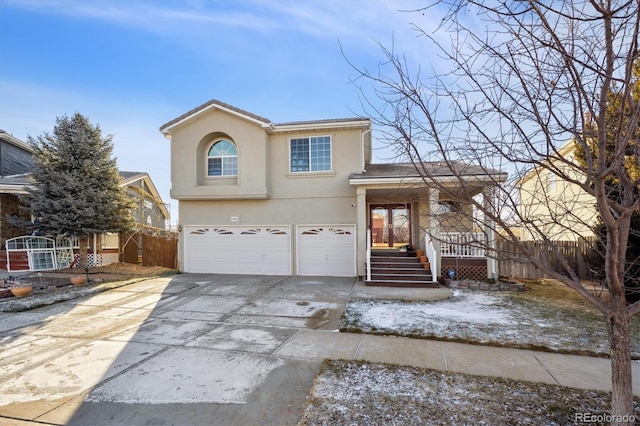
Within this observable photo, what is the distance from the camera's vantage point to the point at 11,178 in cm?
1664

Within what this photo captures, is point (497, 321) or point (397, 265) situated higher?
point (397, 265)

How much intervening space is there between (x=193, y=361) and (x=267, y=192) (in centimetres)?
900

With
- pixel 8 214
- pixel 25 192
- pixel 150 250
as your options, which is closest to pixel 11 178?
pixel 8 214

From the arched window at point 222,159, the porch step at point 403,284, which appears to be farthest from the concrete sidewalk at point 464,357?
the arched window at point 222,159

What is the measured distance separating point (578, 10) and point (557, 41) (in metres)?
0.28

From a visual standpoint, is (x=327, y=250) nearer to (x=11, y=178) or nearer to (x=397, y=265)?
(x=397, y=265)

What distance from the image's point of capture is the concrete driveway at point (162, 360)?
3541mm

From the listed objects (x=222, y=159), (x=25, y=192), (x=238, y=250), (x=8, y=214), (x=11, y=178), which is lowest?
(x=238, y=250)

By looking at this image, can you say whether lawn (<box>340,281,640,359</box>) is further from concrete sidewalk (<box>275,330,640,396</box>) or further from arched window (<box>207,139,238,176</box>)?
arched window (<box>207,139,238,176</box>)

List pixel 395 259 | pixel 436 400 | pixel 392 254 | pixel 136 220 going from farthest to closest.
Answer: pixel 136 220
pixel 392 254
pixel 395 259
pixel 436 400

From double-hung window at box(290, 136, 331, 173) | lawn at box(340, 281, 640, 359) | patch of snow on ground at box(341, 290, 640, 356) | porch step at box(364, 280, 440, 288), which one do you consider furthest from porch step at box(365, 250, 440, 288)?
double-hung window at box(290, 136, 331, 173)

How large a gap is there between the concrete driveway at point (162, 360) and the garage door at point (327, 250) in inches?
151

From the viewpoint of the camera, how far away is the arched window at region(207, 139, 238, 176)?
14000 millimetres

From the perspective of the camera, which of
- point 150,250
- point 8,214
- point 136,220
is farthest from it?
point 136,220
